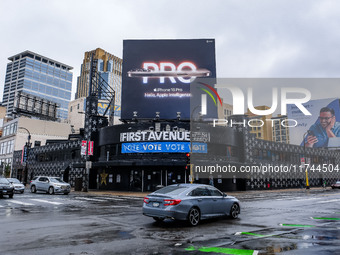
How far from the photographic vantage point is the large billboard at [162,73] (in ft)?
145

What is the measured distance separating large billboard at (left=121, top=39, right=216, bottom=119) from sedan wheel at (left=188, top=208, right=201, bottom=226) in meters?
32.6

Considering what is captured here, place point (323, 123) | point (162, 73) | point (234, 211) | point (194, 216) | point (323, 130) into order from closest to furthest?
point (194, 216) < point (234, 211) < point (162, 73) < point (323, 130) < point (323, 123)

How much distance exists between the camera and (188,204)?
10.8 m

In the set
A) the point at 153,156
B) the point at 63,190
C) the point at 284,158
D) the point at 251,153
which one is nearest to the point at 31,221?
the point at 63,190

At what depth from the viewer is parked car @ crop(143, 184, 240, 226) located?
10.6 meters

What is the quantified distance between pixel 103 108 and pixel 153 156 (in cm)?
1674

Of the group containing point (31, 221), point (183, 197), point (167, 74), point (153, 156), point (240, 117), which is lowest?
point (31, 221)

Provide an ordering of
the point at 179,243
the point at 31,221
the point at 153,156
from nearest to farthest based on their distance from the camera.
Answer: the point at 179,243
the point at 31,221
the point at 153,156

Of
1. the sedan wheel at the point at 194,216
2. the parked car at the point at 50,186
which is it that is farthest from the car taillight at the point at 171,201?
the parked car at the point at 50,186

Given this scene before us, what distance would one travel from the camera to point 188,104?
43.9m

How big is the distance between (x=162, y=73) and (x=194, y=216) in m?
36.1

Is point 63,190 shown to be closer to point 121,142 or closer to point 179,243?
point 121,142

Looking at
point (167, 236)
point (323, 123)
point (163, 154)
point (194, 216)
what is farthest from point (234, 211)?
point (323, 123)

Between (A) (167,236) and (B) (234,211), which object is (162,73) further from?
(A) (167,236)
